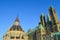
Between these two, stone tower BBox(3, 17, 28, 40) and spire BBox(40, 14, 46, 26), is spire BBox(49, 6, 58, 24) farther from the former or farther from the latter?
stone tower BBox(3, 17, 28, 40)

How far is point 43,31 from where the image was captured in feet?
298

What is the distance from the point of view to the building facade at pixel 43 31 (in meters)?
83.5

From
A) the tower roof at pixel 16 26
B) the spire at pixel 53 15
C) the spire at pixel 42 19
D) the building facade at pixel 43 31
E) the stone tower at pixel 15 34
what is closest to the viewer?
the building facade at pixel 43 31

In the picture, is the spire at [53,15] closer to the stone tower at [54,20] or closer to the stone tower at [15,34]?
the stone tower at [54,20]

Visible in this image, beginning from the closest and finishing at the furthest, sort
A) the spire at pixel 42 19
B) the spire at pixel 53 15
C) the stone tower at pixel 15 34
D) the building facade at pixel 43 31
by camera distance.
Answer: the building facade at pixel 43 31
the spire at pixel 53 15
the spire at pixel 42 19
the stone tower at pixel 15 34

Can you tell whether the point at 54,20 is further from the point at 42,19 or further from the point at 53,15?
the point at 42,19

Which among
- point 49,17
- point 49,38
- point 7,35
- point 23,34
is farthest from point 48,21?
point 7,35

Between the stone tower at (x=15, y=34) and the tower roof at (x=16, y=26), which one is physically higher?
the tower roof at (x=16, y=26)

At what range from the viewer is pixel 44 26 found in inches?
3777

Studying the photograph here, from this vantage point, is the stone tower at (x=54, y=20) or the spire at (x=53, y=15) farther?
the spire at (x=53, y=15)

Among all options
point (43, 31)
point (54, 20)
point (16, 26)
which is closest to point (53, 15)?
point (54, 20)

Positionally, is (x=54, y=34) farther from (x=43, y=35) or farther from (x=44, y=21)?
(x=44, y=21)

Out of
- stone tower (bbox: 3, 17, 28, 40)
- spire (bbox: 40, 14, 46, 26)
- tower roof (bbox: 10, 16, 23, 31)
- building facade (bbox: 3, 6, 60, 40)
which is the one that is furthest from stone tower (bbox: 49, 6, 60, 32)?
tower roof (bbox: 10, 16, 23, 31)

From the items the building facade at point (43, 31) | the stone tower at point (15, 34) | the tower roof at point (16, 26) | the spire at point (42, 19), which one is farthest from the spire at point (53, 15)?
the tower roof at point (16, 26)
